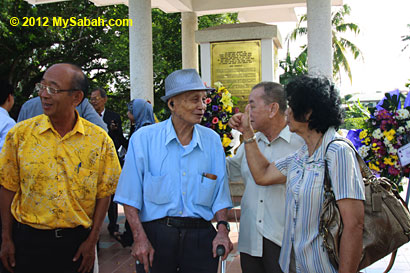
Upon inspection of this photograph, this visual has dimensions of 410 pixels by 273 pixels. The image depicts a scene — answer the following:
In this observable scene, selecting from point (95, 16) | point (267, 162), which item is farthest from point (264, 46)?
point (95, 16)

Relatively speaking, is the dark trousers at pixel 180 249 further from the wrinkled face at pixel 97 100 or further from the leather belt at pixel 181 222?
the wrinkled face at pixel 97 100

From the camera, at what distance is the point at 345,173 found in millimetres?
2104

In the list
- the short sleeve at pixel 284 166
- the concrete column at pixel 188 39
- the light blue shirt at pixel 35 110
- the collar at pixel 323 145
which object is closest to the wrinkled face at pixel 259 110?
the short sleeve at pixel 284 166

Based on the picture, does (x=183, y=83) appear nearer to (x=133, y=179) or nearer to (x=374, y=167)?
(x=133, y=179)

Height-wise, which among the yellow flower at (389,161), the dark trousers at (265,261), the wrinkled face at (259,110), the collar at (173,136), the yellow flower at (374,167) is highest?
the wrinkled face at (259,110)

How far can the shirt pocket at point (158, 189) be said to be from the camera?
255cm

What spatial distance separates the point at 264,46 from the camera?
9.56 m

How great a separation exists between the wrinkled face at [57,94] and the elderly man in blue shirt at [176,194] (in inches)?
19.6

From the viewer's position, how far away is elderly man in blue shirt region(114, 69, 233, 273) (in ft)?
8.34

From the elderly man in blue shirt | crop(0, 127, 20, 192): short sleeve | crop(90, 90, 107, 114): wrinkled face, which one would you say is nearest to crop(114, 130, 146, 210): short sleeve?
the elderly man in blue shirt

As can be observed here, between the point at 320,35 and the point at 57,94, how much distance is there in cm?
815

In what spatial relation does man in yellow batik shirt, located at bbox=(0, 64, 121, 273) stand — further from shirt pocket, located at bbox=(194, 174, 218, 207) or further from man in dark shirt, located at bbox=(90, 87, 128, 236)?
man in dark shirt, located at bbox=(90, 87, 128, 236)

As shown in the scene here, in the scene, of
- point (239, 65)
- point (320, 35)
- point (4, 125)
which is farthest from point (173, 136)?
point (320, 35)

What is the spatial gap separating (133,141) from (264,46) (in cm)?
744
